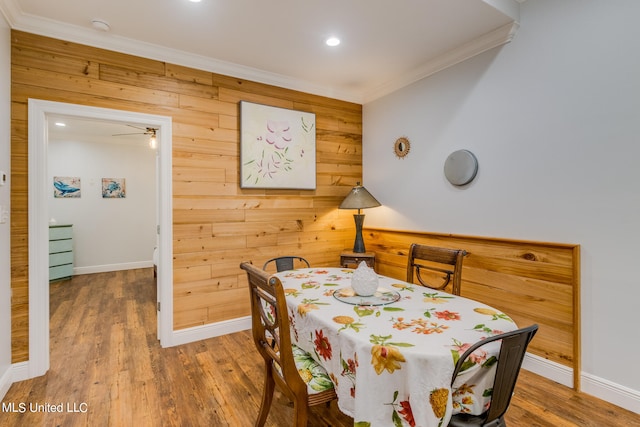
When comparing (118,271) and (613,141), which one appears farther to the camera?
(118,271)

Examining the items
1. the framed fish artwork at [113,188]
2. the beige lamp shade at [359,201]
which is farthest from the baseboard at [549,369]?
the framed fish artwork at [113,188]

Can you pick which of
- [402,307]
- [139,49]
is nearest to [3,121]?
[139,49]

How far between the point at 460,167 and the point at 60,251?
584 cm

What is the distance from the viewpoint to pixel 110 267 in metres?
5.83

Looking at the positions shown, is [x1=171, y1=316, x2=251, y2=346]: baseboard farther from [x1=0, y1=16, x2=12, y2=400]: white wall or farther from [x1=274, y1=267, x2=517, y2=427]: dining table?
[x1=274, y1=267, x2=517, y2=427]: dining table

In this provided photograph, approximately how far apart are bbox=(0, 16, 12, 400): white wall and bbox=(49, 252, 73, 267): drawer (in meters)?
3.41

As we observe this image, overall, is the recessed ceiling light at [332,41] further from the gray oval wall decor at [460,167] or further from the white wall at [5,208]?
the white wall at [5,208]

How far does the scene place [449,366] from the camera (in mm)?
1053

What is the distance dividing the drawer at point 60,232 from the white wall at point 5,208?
11.2 feet

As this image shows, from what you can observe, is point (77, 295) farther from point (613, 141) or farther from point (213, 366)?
point (613, 141)

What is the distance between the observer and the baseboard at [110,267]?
554 cm

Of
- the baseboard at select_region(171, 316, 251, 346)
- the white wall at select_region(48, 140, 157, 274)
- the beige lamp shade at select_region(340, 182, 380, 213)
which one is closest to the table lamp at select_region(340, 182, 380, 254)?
the beige lamp shade at select_region(340, 182, 380, 213)

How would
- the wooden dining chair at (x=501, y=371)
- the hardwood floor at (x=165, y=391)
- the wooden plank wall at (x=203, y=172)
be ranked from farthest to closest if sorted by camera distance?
the wooden plank wall at (x=203, y=172) → the hardwood floor at (x=165, y=391) → the wooden dining chair at (x=501, y=371)

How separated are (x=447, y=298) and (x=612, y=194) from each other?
1.26 m
